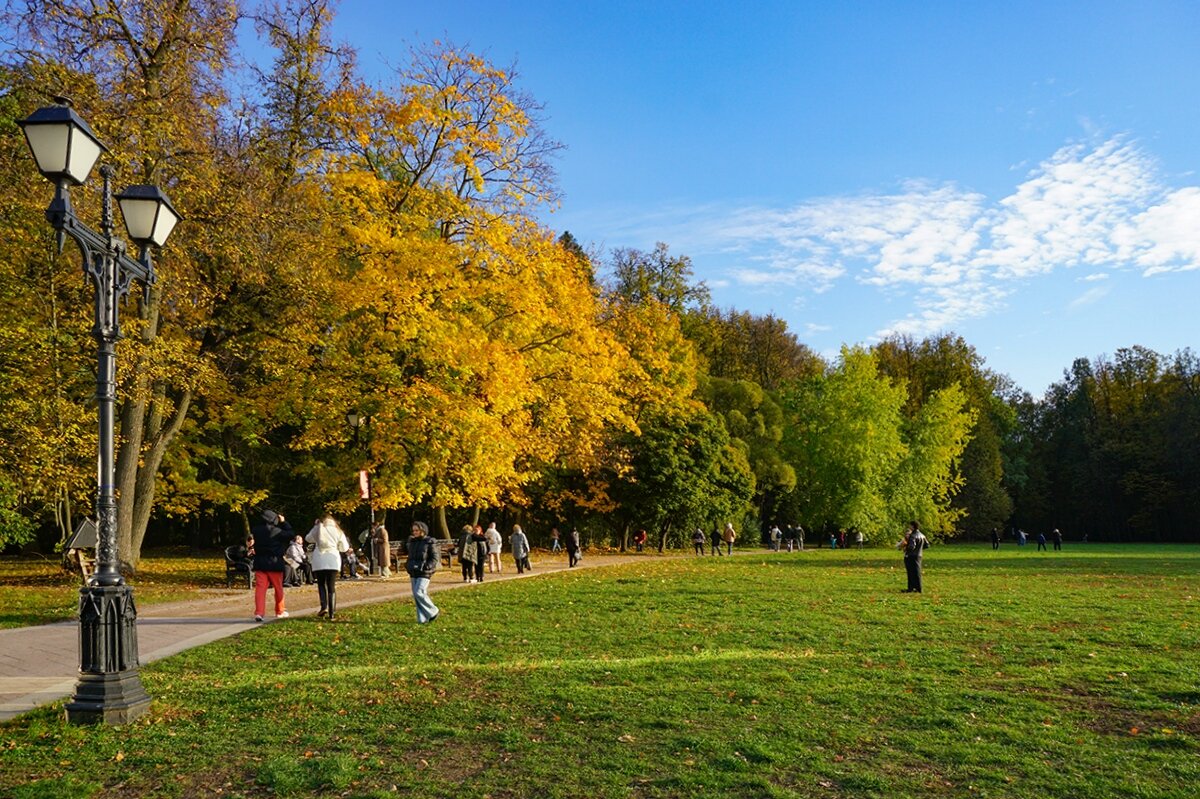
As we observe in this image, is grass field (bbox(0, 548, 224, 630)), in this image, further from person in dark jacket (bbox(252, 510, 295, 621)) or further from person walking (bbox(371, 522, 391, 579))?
person walking (bbox(371, 522, 391, 579))

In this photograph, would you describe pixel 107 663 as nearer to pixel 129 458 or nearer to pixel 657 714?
pixel 657 714

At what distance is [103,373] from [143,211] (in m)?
1.50

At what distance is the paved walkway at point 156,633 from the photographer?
29.3 feet

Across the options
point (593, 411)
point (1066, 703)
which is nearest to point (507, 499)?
point (593, 411)

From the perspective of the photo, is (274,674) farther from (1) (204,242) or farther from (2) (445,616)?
(1) (204,242)

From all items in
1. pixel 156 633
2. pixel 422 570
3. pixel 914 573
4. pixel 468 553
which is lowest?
pixel 914 573

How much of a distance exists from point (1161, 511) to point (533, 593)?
72.9 metres

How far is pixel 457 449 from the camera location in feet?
74.6

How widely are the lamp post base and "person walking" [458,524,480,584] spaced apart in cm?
1459

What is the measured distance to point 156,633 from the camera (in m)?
12.8

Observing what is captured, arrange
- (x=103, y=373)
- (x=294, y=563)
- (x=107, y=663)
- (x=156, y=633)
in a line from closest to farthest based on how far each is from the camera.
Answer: (x=107, y=663) → (x=103, y=373) → (x=156, y=633) → (x=294, y=563)

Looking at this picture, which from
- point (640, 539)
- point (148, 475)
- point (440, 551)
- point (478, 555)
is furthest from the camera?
point (640, 539)

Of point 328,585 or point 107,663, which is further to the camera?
point 328,585

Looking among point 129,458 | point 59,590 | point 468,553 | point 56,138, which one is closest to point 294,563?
point 468,553
